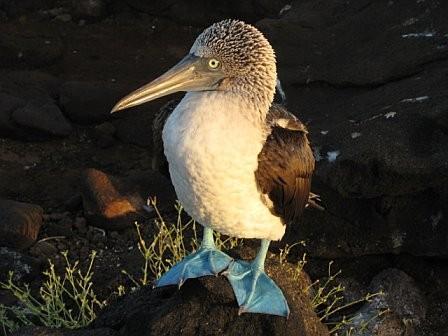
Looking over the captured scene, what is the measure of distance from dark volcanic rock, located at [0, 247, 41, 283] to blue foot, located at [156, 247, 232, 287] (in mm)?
2078

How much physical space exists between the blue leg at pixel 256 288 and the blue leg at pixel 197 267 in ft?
0.16

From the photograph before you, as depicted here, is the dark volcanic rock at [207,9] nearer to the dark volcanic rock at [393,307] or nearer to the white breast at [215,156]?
the dark volcanic rock at [393,307]

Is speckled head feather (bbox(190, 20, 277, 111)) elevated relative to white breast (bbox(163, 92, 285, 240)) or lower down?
elevated

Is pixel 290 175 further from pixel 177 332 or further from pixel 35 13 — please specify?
pixel 35 13

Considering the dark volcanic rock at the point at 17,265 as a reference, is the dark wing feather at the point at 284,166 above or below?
above

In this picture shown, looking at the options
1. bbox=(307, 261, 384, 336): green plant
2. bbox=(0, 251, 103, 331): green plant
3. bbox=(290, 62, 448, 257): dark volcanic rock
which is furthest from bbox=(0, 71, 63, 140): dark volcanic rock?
bbox=(307, 261, 384, 336): green plant

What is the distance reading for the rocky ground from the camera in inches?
181

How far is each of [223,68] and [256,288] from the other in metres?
0.99

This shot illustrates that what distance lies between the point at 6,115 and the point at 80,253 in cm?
194

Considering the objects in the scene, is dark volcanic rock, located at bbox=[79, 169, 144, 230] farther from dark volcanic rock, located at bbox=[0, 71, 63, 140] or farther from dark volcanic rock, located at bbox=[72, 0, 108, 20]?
dark volcanic rock, located at bbox=[72, 0, 108, 20]

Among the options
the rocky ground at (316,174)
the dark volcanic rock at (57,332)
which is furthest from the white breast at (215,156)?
the dark volcanic rock at (57,332)

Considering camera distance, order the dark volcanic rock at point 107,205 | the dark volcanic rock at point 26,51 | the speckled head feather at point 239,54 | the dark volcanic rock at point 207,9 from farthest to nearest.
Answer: the dark volcanic rock at point 207,9 < the dark volcanic rock at point 26,51 < the dark volcanic rock at point 107,205 < the speckled head feather at point 239,54

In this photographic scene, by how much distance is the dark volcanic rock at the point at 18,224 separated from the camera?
232 inches

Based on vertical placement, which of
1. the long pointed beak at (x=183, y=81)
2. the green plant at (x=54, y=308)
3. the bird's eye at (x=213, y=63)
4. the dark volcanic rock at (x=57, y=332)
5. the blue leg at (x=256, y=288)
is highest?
the bird's eye at (x=213, y=63)
